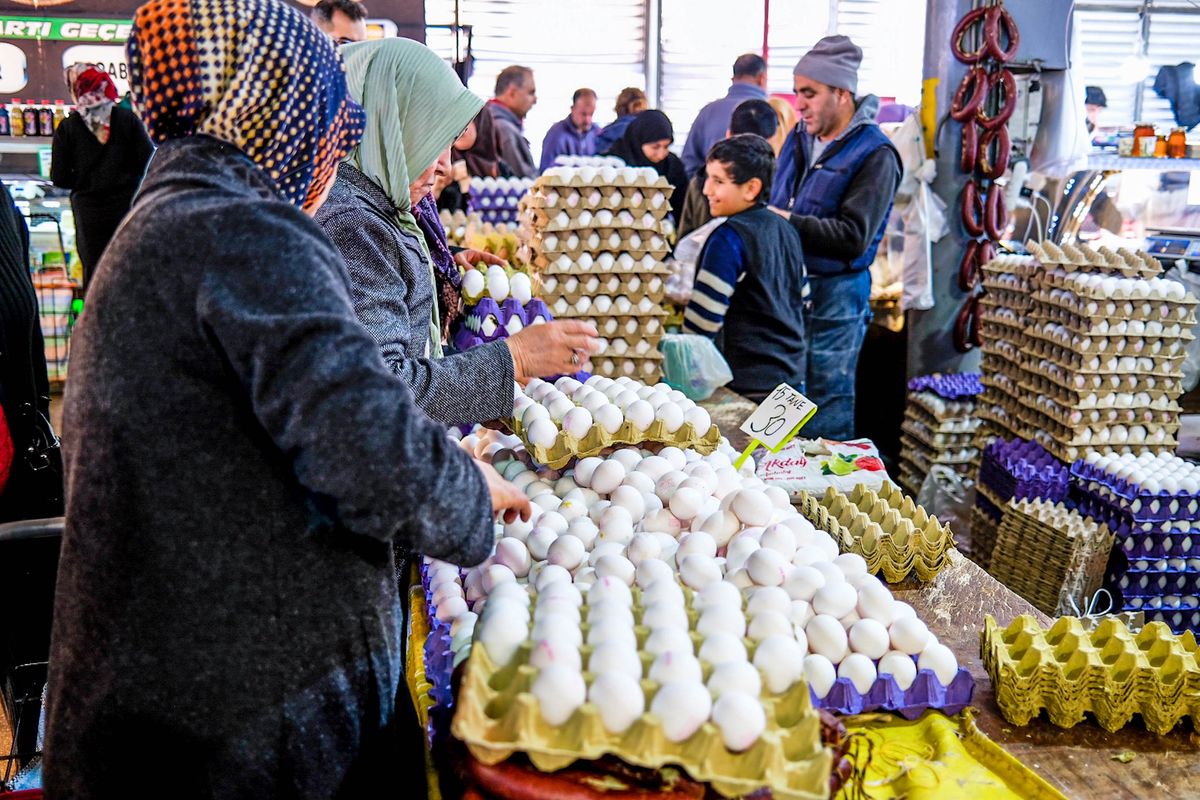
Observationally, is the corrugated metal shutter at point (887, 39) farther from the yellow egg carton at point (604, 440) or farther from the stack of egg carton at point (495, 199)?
the yellow egg carton at point (604, 440)

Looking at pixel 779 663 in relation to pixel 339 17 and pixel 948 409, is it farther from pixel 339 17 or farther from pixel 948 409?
pixel 339 17

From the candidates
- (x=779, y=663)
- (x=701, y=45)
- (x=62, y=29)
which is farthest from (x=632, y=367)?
(x=701, y=45)

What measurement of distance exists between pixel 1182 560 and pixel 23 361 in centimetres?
363

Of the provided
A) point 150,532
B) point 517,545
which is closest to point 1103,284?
point 517,545

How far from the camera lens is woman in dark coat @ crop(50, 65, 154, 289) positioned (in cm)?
670

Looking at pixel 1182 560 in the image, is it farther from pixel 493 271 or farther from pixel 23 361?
pixel 23 361

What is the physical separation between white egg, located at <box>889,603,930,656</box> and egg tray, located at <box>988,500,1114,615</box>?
2.25 meters

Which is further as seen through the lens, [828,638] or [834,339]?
[834,339]

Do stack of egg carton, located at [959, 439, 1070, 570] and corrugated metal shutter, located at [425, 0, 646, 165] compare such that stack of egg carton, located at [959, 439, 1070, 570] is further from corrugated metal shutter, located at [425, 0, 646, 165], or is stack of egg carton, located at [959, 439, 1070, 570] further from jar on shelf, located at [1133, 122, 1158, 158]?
corrugated metal shutter, located at [425, 0, 646, 165]

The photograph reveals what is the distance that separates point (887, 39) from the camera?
11.6 metres

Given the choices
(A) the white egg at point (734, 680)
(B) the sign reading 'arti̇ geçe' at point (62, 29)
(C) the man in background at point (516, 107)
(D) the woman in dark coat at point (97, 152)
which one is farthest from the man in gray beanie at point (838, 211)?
(B) the sign reading 'arti̇ geçe' at point (62, 29)

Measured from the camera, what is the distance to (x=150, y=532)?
3.81ft

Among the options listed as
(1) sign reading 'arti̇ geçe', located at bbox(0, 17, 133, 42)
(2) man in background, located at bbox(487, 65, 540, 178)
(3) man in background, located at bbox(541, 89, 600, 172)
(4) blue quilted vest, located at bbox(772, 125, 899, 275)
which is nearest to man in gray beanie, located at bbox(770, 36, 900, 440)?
(4) blue quilted vest, located at bbox(772, 125, 899, 275)

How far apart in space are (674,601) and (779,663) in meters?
0.16
